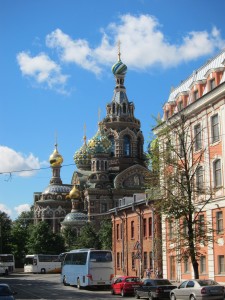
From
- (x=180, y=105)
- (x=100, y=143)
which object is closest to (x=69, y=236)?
(x=100, y=143)

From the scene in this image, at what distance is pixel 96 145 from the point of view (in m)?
106

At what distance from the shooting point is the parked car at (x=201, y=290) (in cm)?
2311

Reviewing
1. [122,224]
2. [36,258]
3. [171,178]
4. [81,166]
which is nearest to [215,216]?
[171,178]

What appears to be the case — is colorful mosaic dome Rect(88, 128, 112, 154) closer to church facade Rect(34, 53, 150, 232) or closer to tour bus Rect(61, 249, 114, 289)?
church facade Rect(34, 53, 150, 232)

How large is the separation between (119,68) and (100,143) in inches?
774

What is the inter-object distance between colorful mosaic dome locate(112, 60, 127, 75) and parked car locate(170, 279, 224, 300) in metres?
94.8

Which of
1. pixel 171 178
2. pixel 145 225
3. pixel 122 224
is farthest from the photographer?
pixel 122 224

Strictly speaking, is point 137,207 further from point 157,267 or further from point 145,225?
point 157,267

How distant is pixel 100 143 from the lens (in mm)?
106750

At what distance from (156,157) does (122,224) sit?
80.8ft

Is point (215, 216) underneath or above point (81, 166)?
underneath

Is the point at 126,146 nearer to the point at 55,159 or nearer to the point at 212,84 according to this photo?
the point at 55,159

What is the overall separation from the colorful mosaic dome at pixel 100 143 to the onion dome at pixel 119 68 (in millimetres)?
13309

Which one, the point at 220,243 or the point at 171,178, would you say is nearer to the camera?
the point at 171,178
